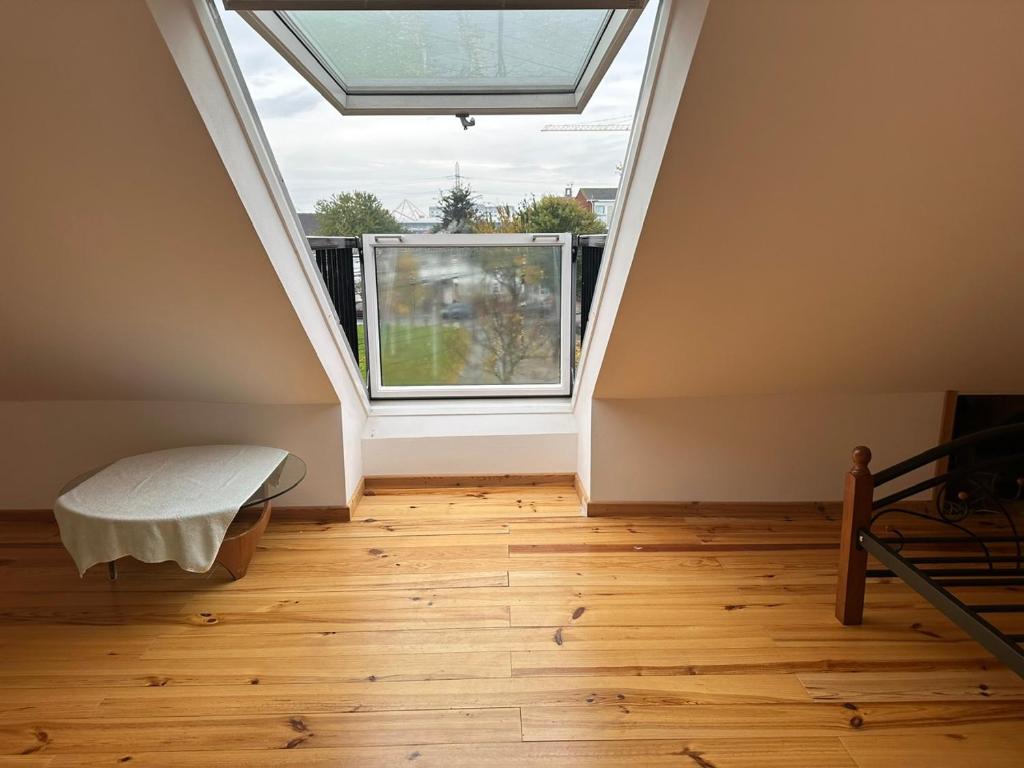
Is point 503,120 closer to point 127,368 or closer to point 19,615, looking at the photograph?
point 127,368

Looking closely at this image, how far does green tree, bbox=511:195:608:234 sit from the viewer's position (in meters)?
2.60

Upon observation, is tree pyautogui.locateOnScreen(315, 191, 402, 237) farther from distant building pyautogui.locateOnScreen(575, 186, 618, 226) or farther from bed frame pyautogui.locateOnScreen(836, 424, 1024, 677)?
bed frame pyautogui.locateOnScreen(836, 424, 1024, 677)

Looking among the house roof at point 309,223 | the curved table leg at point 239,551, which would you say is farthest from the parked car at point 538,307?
the curved table leg at point 239,551

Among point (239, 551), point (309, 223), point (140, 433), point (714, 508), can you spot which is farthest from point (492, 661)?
point (140, 433)

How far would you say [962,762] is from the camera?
1487 mm

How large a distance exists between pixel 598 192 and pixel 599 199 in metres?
0.04

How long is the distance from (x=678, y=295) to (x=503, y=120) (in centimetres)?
87

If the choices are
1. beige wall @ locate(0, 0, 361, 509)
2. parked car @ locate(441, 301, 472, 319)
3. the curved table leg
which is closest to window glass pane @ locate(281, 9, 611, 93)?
beige wall @ locate(0, 0, 361, 509)

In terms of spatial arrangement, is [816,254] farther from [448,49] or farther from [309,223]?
[309,223]

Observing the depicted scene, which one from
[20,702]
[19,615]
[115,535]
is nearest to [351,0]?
[115,535]

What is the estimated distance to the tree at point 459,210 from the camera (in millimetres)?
2531

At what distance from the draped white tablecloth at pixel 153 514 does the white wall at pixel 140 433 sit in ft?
1.30

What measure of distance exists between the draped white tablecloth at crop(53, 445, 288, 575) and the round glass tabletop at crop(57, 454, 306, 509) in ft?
0.17

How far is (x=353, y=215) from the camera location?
2604mm
